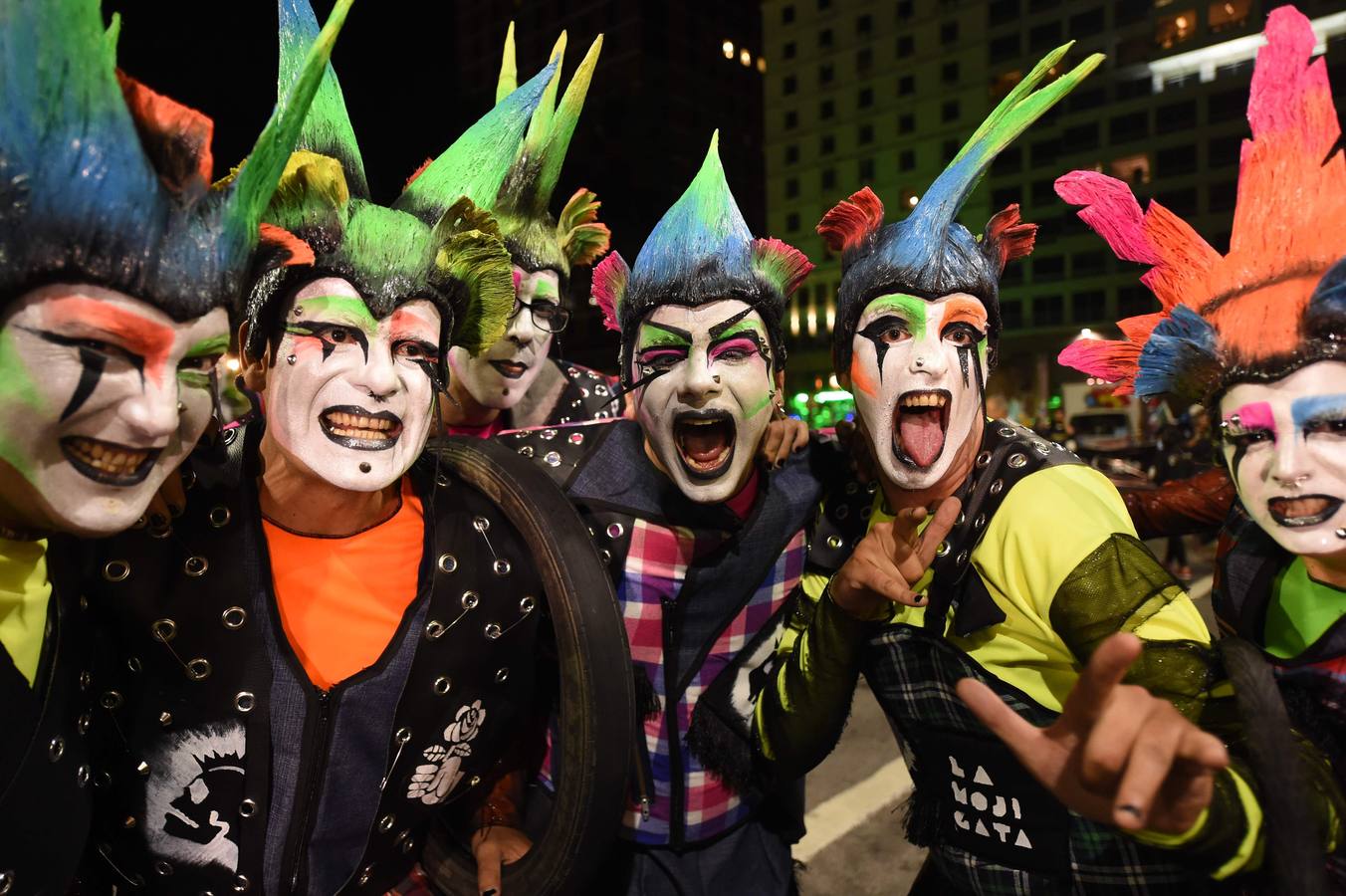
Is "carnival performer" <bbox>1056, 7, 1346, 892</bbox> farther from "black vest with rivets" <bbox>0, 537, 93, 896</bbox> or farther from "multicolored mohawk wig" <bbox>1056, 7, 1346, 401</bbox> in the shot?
"black vest with rivets" <bbox>0, 537, 93, 896</bbox>

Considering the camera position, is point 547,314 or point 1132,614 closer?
point 1132,614

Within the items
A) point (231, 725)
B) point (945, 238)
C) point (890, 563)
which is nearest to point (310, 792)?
A: point (231, 725)

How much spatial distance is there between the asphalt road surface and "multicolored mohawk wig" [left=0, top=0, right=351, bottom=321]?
10.0ft

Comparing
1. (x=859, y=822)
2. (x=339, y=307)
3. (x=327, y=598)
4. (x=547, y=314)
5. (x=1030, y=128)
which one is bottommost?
→ (x=859, y=822)

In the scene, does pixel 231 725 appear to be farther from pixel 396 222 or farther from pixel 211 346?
pixel 396 222

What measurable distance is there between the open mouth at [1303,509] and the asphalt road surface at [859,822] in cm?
214

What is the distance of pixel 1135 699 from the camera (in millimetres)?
1256

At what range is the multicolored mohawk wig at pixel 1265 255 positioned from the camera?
1.72m

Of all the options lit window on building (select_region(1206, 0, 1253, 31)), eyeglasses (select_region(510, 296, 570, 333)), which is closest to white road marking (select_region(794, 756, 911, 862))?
eyeglasses (select_region(510, 296, 570, 333))

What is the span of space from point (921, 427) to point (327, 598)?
5.14ft

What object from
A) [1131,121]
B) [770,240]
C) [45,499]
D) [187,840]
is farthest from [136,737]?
[1131,121]

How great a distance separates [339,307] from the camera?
1817 mm

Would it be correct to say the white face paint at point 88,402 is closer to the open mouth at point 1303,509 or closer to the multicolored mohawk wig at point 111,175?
the multicolored mohawk wig at point 111,175

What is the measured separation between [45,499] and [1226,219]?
42.7 meters
